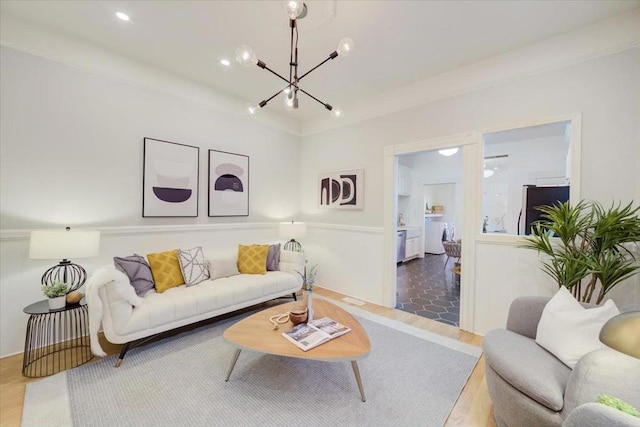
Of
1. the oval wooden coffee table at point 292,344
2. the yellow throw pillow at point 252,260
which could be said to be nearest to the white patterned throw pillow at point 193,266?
the yellow throw pillow at point 252,260

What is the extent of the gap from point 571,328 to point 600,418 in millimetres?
996

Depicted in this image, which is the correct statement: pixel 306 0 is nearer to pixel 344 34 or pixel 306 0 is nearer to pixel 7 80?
pixel 344 34

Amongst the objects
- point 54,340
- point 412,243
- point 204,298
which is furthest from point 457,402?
point 412,243

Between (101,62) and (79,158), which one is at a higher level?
(101,62)

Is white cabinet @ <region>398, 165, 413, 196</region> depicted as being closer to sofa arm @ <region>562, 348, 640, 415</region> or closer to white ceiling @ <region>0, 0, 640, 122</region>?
white ceiling @ <region>0, 0, 640, 122</region>

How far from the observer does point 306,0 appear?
6.86ft

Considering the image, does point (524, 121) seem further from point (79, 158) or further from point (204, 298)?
point (79, 158)

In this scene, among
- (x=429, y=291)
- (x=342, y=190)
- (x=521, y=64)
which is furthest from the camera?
(x=429, y=291)

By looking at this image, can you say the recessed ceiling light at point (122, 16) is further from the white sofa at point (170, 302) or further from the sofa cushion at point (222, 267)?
the sofa cushion at point (222, 267)

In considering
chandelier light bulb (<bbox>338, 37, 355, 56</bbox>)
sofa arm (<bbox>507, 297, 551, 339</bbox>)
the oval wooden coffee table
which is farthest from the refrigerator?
chandelier light bulb (<bbox>338, 37, 355, 56</bbox>)

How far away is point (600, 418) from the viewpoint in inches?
33.0

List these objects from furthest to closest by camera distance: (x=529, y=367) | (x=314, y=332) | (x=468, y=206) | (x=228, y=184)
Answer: (x=228, y=184), (x=468, y=206), (x=314, y=332), (x=529, y=367)

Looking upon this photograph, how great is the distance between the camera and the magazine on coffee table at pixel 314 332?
190 centimetres

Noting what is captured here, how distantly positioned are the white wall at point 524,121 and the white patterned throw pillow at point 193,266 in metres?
2.20
